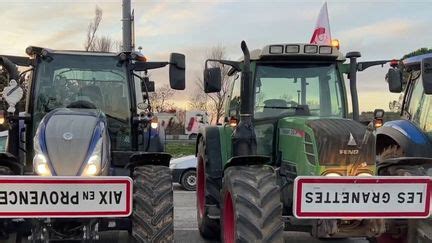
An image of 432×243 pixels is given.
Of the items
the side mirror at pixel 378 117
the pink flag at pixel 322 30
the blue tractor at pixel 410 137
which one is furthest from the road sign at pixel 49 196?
the pink flag at pixel 322 30

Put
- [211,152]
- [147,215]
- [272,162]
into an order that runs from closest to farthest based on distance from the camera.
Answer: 1. [147,215]
2. [272,162]
3. [211,152]

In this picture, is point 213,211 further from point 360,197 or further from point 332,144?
point 360,197

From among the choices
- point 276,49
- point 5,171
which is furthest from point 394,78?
point 5,171

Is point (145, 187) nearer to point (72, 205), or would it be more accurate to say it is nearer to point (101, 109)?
point (72, 205)

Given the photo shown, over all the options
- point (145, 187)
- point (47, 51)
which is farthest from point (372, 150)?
point (47, 51)

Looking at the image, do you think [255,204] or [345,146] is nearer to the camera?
[255,204]

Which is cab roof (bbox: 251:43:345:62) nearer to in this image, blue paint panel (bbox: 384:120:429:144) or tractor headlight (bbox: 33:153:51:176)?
blue paint panel (bbox: 384:120:429:144)

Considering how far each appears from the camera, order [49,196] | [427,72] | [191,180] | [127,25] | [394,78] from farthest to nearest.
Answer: [127,25], [191,180], [394,78], [427,72], [49,196]

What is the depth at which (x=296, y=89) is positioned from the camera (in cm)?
646

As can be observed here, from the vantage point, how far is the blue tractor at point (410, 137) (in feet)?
17.3

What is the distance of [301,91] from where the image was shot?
6449mm

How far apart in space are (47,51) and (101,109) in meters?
0.91

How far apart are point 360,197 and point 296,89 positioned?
6.70ft

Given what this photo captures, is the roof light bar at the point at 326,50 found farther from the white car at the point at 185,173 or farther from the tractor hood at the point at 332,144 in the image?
the white car at the point at 185,173
